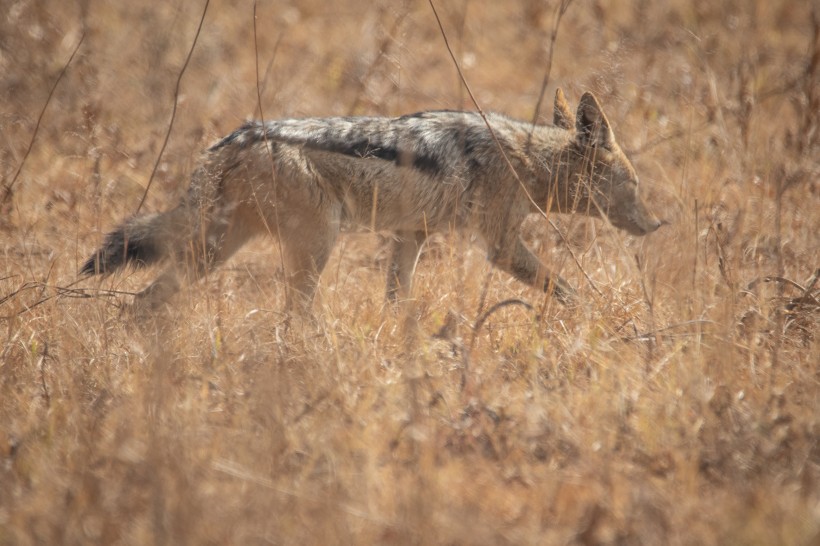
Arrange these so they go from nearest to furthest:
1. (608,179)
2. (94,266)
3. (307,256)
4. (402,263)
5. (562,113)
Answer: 1. (94,266)
2. (307,256)
3. (402,263)
4. (608,179)
5. (562,113)

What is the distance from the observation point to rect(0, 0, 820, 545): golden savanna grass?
298cm

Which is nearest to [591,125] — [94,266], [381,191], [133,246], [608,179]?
[608,179]

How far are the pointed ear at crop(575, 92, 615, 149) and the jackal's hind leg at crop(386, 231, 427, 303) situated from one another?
121 centimetres

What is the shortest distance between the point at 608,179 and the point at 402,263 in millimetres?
1463

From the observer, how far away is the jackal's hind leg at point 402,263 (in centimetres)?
533

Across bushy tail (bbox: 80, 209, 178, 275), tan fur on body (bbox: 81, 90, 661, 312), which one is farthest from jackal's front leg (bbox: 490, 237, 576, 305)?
bushy tail (bbox: 80, 209, 178, 275)

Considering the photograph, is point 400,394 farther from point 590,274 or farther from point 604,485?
point 590,274

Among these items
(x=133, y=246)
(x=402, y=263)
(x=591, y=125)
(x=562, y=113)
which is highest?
(x=562, y=113)

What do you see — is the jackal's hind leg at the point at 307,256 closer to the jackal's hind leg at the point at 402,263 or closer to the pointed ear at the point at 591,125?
A: the jackal's hind leg at the point at 402,263

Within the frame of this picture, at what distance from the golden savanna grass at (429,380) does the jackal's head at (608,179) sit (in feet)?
1.27

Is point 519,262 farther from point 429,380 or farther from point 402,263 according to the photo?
point 429,380

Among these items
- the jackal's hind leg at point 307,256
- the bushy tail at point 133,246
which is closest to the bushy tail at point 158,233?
the bushy tail at point 133,246

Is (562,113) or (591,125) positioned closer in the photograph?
(591,125)

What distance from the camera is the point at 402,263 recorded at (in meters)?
5.64
